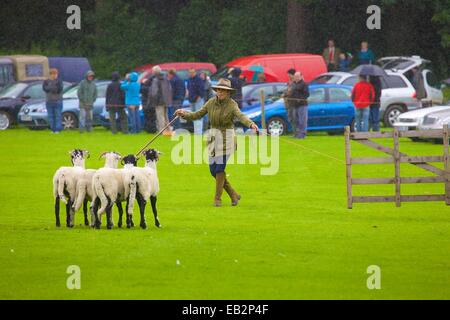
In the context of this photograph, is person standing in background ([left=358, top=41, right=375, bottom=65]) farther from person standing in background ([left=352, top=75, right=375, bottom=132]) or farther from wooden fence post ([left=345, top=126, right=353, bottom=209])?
wooden fence post ([left=345, top=126, right=353, bottom=209])

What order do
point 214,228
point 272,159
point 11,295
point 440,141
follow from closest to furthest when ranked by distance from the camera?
point 11,295 → point 214,228 → point 272,159 → point 440,141

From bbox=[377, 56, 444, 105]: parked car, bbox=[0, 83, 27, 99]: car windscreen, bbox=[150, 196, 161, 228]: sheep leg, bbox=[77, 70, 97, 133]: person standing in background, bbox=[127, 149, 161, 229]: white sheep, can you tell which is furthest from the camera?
bbox=[377, 56, 444, 105]: parked car

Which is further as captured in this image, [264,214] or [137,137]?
[137,137]

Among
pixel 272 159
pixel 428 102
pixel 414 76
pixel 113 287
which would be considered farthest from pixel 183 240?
pixel 414 76

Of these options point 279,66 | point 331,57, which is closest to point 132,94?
point 279,66

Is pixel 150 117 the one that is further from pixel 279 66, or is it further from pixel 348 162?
pixel 348 162

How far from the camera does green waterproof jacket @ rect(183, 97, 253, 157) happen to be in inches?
790

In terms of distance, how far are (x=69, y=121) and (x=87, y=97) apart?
2488 millimetres

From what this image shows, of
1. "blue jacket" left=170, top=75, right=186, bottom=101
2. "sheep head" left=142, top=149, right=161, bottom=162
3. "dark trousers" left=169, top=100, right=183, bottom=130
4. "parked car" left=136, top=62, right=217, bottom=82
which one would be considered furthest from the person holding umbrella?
"parked car" left=136, top=62, right=217, bottom=82

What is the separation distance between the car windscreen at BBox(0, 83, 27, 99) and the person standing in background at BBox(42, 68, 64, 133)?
3.58 meters

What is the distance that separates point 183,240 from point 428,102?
82.5ft

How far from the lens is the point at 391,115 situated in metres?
40.8

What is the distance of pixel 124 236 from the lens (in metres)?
16.5

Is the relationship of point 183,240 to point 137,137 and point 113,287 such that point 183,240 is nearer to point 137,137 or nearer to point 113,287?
point 113,287
